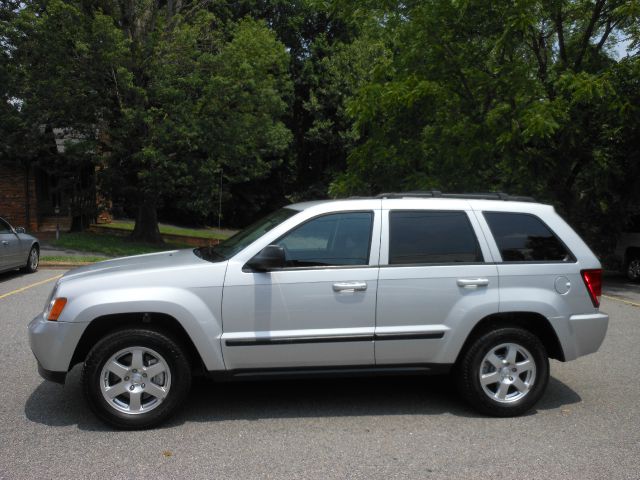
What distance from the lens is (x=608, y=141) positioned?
16109 millimetres

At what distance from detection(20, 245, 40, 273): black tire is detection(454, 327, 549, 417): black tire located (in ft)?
37.1

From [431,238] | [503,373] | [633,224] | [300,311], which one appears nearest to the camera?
[300,311]

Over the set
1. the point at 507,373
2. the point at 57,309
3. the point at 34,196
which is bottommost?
the point at 507,373

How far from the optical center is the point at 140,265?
4848mm

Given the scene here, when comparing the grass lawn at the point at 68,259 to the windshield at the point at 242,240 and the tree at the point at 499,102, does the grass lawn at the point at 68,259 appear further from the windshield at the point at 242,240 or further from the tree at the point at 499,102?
the windshield at the point at 242,240

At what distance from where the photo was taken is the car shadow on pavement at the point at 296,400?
189 inches

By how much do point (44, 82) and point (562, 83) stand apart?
15.3m

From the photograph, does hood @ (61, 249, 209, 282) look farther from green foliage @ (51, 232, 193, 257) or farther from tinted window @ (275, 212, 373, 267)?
green foliage @ (51, 232, 193, 257)

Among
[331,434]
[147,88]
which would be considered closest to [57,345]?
[331,434]

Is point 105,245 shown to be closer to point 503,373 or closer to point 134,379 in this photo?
point 134,379

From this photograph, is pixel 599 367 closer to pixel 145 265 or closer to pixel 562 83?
pixel 145 265

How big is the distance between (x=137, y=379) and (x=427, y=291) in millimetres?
2332

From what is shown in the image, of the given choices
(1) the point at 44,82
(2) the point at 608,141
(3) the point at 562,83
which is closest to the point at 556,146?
(2) the point at 608,141

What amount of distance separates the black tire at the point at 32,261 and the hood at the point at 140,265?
9.21 metres
